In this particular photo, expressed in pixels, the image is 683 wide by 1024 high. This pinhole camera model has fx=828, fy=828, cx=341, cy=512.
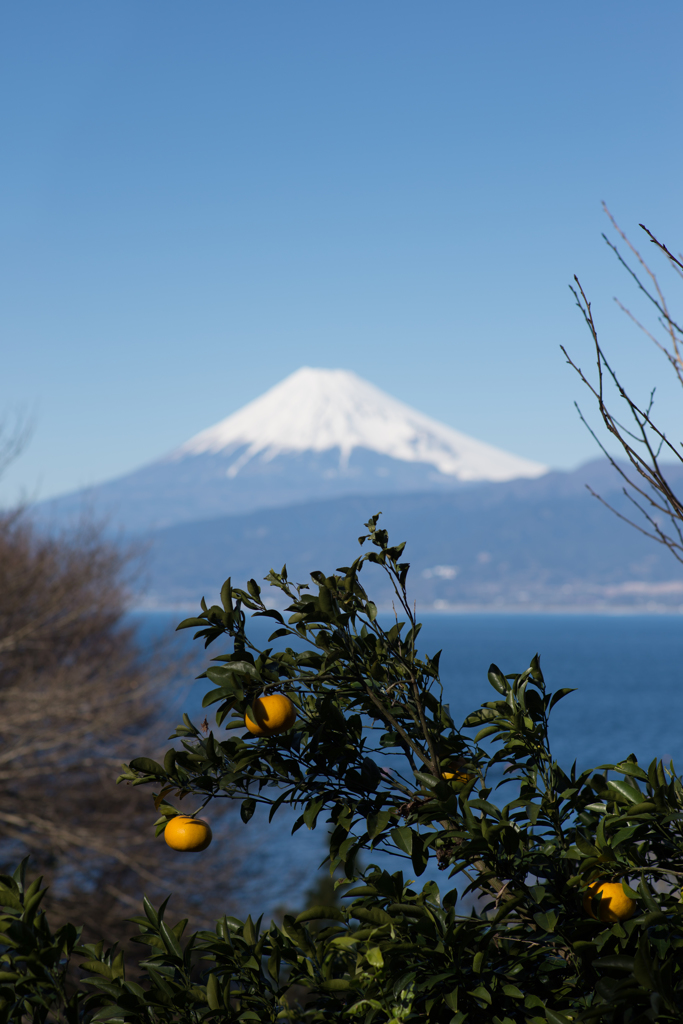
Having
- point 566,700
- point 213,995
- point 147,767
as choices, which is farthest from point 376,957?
point 566,700

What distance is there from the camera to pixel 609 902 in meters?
1.50

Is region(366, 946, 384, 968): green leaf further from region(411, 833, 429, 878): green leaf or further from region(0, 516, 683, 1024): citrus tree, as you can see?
region(411, 833, 429, 878): green leaf

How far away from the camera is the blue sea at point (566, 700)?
79.4 feet

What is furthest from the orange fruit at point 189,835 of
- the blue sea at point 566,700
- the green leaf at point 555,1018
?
the blue sea at point 566,700

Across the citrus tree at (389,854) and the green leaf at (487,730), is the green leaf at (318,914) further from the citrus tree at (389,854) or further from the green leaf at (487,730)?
the green leaf at (487,730)

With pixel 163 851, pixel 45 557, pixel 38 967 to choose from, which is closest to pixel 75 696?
pixel 45 557

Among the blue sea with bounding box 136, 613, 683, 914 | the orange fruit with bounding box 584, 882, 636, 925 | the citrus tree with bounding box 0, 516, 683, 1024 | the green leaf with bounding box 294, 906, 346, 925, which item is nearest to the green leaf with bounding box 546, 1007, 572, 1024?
the citrus tree with bounding box 0, 516, 683, 1024

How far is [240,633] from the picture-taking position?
1.66 meters

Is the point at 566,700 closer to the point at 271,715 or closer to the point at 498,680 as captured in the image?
the point at 498,680

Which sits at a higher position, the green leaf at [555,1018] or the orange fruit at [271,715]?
the orange fruit at [271,715]

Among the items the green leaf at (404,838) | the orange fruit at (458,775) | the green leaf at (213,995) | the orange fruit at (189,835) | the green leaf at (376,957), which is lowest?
the green leaf at (213,995)

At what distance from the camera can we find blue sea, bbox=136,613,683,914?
79.4ft

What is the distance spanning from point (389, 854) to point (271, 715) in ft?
1.20

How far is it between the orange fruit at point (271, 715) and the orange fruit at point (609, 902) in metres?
0.64
